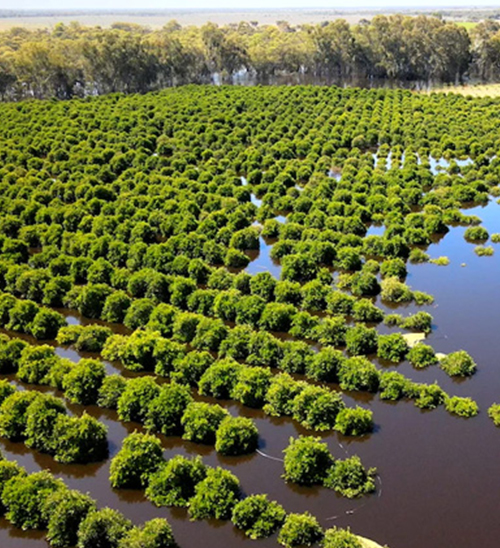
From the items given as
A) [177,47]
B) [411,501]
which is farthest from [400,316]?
[177,47]

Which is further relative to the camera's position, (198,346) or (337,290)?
(337,290)

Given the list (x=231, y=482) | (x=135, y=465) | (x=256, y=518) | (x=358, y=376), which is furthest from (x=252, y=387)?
(x=256, y=518)

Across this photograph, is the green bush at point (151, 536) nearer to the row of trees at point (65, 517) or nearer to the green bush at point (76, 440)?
the row of trees at point (65, 517)

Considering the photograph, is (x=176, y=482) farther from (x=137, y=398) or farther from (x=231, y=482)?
(x=137, y=398)

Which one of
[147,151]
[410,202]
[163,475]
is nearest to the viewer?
[163,475]

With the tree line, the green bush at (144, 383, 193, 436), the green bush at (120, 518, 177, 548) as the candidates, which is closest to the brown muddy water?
the green bush at (144, 383, 193, 436)

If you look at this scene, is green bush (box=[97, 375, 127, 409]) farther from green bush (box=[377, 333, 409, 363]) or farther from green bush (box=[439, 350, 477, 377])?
green bush (box=[439, 350, 477, 377])

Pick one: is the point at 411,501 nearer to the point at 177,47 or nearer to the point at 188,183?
the point at 188,183
